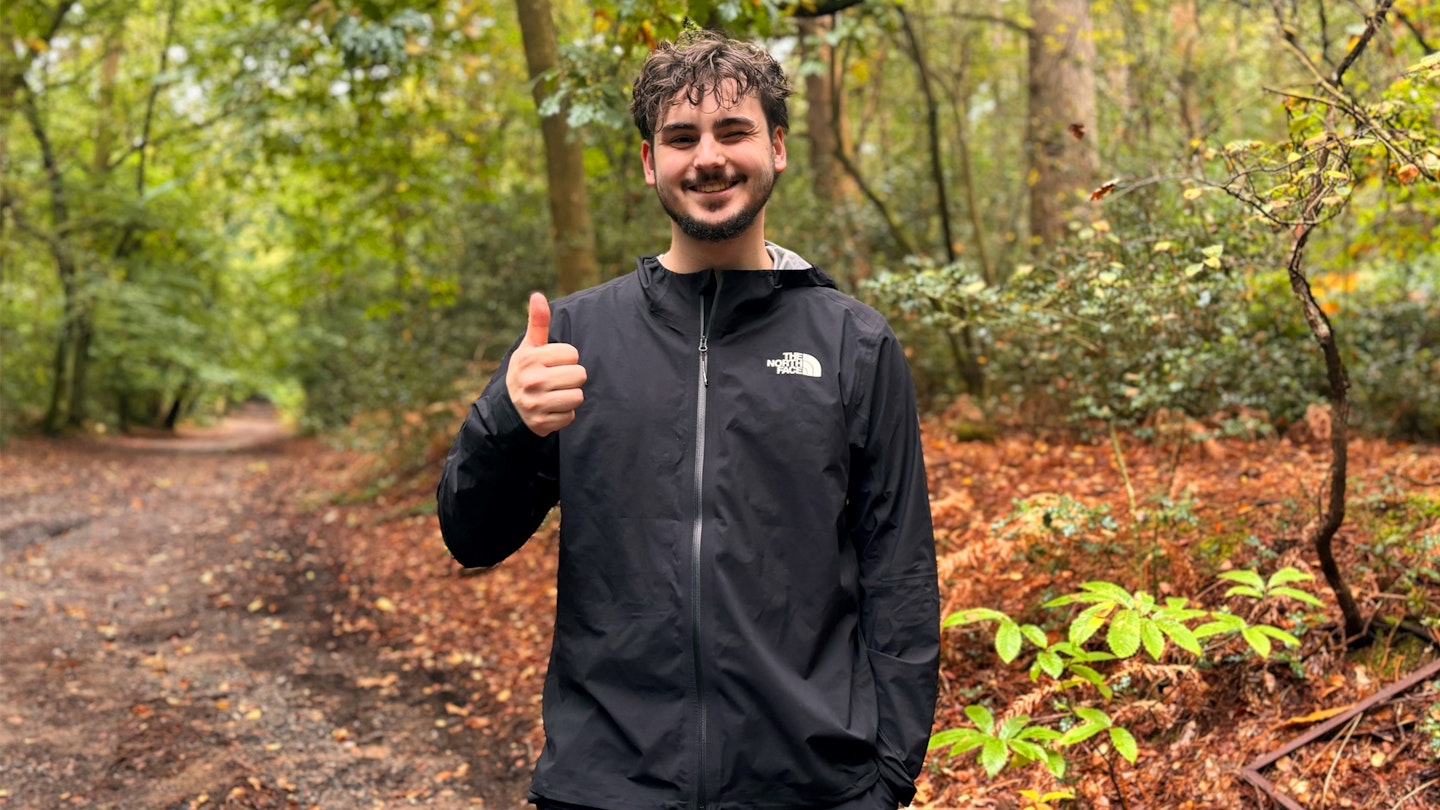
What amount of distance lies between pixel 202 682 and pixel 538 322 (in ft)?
19.4

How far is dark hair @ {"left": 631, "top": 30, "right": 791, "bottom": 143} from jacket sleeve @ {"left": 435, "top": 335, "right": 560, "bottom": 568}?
0.69 m

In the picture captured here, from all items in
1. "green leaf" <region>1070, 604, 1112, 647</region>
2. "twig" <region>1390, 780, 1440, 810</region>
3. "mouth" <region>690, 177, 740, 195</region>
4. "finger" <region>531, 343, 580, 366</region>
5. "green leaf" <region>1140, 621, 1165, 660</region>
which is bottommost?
"twig" <region>1390, 780, 1440, 810</region>

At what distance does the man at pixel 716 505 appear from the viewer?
86.8 inches

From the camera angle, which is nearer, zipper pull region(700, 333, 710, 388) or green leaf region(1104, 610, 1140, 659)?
zipper pull region(700, 333, 710, 388)

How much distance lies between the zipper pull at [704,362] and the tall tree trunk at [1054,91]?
7.45 meters

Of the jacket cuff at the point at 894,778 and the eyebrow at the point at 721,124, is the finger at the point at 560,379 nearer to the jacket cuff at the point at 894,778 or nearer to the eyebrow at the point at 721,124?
the eyebrow at the point at 721,124

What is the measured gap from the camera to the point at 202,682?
6871 millimetres

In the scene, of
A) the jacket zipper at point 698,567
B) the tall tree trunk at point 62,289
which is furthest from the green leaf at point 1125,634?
the tall tree trunk at point 62,289

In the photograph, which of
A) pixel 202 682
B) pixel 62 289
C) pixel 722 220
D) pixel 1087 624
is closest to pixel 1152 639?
pixel 1087 624

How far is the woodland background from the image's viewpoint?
15.3 ft

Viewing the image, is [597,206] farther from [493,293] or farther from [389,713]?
[389,713]

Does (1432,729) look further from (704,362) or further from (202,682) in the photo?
(202,682)

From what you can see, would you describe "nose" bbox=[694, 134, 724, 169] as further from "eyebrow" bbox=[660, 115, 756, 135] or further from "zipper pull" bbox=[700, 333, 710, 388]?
"zipper pull" bbox=[700, 333, 710, 388]

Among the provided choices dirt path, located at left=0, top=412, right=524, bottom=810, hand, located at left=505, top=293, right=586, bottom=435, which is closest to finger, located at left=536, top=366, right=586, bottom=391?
hand, located at left=505, top=293, right=586, bottom=435
